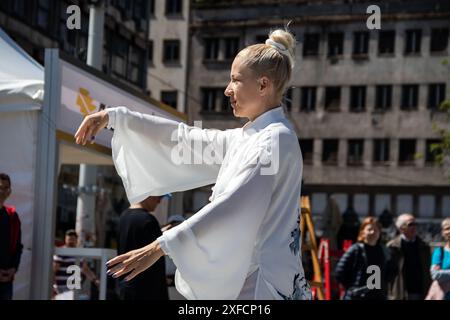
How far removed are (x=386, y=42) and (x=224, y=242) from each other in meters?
49.4

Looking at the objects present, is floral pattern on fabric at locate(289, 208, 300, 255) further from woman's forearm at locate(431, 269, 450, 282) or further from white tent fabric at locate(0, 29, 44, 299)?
woman's forearm at locate(431, 269, 450, 282)

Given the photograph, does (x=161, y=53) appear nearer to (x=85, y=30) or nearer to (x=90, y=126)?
(x=85, y=30)

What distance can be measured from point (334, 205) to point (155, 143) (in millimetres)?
14899

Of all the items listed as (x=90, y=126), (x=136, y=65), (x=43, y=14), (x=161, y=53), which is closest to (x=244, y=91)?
(x=90, y=126)

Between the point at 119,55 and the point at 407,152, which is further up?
the point at 119,55

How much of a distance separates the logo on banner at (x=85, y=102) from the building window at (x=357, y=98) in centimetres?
4363

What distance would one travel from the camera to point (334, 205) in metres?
18.2

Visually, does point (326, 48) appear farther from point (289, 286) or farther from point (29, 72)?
point (289, 286)

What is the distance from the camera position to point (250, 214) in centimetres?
296

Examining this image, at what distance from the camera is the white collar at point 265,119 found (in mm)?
3174

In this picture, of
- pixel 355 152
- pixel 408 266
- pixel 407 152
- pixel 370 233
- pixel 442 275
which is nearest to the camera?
pixel 442 275

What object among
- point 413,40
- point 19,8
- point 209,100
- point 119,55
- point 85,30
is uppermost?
point 413,40

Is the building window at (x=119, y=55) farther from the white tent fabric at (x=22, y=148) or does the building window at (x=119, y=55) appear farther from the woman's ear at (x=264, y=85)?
the woman's ear at (x=264, y=85)

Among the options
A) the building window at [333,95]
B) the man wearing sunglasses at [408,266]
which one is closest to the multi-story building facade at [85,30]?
the man wearing sunglasses at [408,266]
